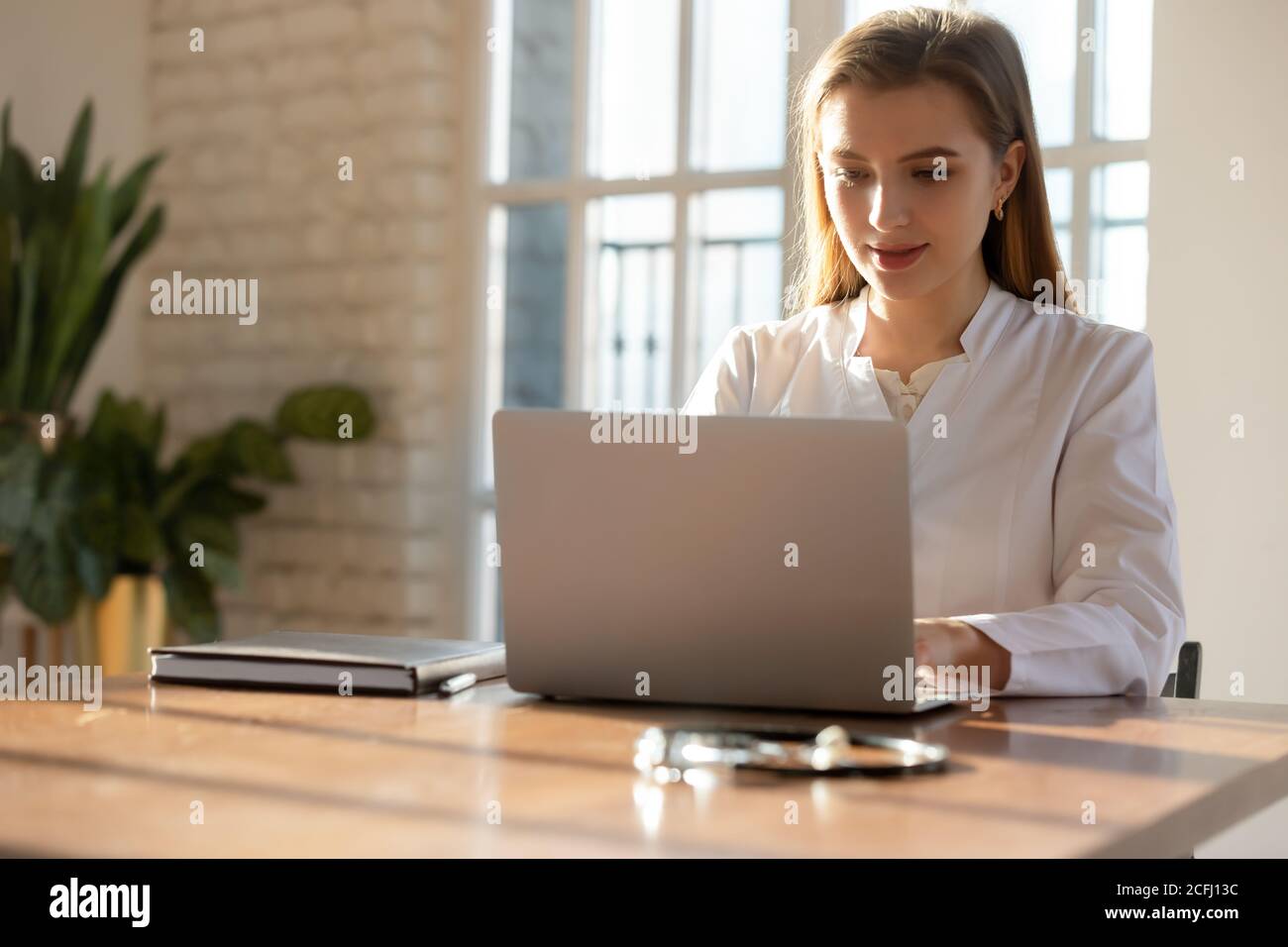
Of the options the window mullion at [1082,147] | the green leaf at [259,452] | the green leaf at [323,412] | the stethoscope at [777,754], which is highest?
the window mullion at [1082,147]

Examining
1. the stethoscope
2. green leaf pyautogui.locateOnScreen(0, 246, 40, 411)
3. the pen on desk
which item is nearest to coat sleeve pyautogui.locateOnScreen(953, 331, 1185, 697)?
the stethoscope

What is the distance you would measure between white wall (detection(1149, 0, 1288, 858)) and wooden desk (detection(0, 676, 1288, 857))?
1308 mm

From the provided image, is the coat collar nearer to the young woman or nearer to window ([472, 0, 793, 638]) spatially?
the young woman

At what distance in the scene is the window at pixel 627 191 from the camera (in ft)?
11.7

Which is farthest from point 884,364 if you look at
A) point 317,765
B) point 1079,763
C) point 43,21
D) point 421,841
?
point 43,21

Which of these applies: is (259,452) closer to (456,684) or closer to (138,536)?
(138,536)

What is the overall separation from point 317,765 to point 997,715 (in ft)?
2.05

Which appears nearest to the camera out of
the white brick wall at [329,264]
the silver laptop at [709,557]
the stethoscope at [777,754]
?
the stethoscope at [777,754]

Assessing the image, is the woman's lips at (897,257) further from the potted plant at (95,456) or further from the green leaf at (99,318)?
the green leaf at (99,318)

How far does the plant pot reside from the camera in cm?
377

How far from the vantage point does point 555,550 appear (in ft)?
4.53

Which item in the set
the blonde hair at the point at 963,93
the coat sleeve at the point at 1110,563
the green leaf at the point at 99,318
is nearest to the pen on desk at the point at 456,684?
the coat sleeve at the point at 1110,563

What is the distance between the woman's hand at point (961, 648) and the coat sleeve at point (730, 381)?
73 centimetres
